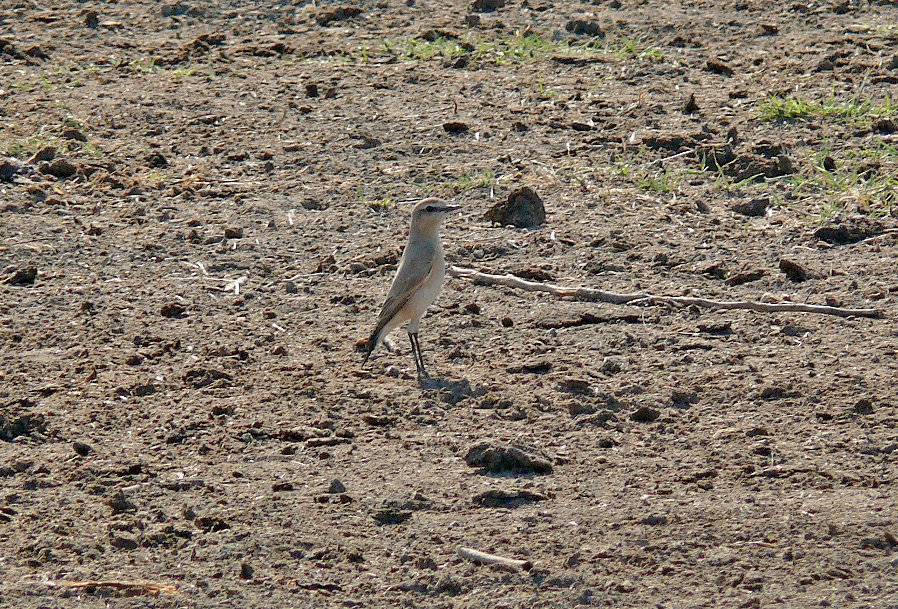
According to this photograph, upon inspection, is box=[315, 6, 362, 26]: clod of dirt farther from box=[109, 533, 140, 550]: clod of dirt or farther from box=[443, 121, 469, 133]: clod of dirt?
box=[109, 533, 140, 550]: clod of dirt

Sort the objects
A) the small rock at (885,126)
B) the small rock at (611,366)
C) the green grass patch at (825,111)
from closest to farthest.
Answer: the small rock at (611,366)
the small rock at (885,126)
the green grass patch at (825,111)

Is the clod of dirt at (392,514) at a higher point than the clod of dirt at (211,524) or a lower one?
higher

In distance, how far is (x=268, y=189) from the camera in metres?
8.74

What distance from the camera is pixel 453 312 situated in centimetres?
716

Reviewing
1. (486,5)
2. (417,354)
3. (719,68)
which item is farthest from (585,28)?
(417,354)

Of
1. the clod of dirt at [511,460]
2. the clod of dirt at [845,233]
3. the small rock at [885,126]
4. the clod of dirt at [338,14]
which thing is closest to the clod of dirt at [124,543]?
the clod of dirt at [511,460]

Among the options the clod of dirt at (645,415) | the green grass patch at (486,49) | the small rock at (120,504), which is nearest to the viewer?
the small rock at (120,504)

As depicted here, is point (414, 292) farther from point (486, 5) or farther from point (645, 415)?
point (486, 5)

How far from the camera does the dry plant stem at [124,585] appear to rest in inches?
190

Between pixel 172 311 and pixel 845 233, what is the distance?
3765mm

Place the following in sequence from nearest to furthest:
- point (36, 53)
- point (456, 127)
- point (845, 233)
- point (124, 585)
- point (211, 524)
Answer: point (124, 585) < point (211, 524) < point (845, 233) < point (456, 127) < point (36, 53)

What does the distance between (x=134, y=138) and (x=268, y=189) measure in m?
→ 1.46

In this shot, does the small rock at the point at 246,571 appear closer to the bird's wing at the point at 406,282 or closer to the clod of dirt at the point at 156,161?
the bird's wing at the point at 406,282

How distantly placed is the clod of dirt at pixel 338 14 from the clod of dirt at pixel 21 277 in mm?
4858
